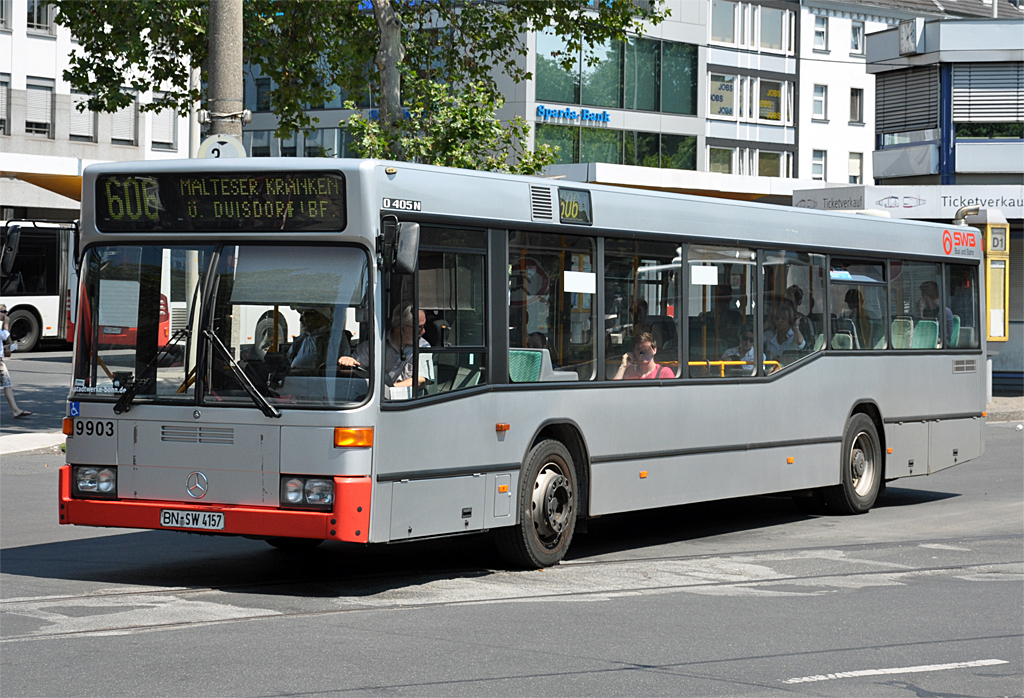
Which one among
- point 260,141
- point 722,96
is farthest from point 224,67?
point 722,96

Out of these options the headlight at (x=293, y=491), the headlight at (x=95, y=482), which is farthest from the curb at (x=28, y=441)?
the headlight at (x=293, y=491)

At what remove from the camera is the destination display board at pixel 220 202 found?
8922 millimetres

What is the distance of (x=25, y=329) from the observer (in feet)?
132

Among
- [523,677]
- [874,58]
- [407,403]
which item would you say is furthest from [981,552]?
[874,58]

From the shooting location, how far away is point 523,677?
6.71 m

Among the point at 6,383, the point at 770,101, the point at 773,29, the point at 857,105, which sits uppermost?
the point at 773,29

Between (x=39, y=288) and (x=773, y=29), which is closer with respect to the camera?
(x=39, y=288)

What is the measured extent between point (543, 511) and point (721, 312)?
286cm

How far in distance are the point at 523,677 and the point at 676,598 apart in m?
2.67

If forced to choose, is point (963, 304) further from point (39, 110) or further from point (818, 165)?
point (818, 165)

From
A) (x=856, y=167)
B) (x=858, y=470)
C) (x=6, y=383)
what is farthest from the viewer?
(x=856, y=167)

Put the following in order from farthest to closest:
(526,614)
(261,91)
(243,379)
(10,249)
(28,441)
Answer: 1. (261,91)
2. (28,441)
3. (10,249)
4. (243,379)
5. (526,614)

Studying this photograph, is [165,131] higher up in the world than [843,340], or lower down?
higher up

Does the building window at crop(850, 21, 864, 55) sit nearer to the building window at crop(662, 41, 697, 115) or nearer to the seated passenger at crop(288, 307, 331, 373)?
the building window at crop(662, 41, 697, 115)
